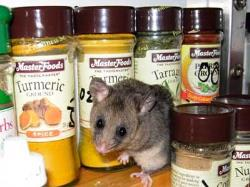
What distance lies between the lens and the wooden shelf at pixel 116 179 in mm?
677

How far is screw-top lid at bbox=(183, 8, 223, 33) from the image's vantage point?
79 cm

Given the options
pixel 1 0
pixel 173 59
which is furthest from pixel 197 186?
pixel 1 0

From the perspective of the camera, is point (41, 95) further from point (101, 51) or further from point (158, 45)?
point (158, 45)

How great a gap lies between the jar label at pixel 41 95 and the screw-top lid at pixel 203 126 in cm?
18

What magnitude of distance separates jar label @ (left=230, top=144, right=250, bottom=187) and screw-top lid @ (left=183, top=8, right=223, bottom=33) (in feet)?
Result: 0.91

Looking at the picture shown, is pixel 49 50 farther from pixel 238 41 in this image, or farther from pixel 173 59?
pixel 238 41

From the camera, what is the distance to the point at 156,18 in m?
0.72

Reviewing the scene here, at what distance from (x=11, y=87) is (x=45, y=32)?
0.10 meters

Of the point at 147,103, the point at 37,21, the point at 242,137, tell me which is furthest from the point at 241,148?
the point at 37,21

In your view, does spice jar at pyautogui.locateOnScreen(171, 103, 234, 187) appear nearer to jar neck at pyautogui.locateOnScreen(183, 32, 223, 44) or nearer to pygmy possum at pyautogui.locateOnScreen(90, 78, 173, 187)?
pygmy possum at pyautogui.locateOnScreen(90, 78, 173, 187)

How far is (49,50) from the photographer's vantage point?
0.62m

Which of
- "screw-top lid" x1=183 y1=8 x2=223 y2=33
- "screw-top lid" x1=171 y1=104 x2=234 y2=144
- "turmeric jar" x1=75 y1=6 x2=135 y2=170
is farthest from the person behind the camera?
"screw-top lid" x1=183 y1=8 x2=223 y2=33

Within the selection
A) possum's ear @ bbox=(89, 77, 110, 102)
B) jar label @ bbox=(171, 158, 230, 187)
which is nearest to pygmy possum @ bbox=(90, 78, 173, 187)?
possum's ear @ bbox=(89, 77, 110, 102)

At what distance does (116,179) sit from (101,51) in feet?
0.73
